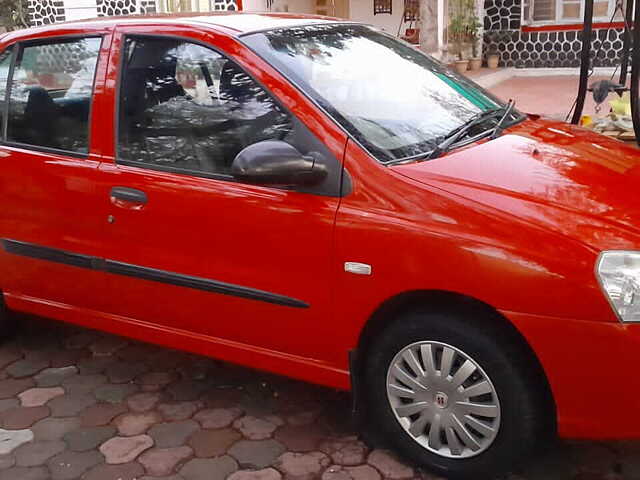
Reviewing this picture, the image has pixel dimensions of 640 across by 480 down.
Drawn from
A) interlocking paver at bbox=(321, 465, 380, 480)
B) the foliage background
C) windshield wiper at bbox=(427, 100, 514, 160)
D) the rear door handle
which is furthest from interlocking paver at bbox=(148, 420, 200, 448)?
the foliage background

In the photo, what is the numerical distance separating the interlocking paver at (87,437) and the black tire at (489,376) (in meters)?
1.25

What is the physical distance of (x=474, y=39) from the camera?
55.0 ft

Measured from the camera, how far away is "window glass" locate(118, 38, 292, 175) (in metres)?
2.91

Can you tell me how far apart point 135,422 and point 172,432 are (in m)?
0.21

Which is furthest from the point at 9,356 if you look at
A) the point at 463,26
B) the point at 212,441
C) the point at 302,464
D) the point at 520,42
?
the point at 520,42

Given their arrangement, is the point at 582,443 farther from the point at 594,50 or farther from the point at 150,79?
the point at 594,50

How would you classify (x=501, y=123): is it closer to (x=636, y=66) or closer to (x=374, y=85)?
(x=374, y=85)

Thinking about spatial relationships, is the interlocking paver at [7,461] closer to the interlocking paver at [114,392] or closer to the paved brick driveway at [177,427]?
the paved brick driveway at [177,427]

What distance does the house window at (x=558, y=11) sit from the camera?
15984 millimetres

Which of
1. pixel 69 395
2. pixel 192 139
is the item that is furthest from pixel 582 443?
pixel 69 395

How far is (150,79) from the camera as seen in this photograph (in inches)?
125

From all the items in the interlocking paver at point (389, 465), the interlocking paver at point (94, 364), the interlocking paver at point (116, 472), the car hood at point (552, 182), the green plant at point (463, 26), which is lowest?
the interlocking paver at point (116, 472)

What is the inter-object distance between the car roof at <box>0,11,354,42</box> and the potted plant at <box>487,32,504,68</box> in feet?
46.6

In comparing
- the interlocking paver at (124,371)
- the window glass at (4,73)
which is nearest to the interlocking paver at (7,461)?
the interlocking paver at (124,371)
